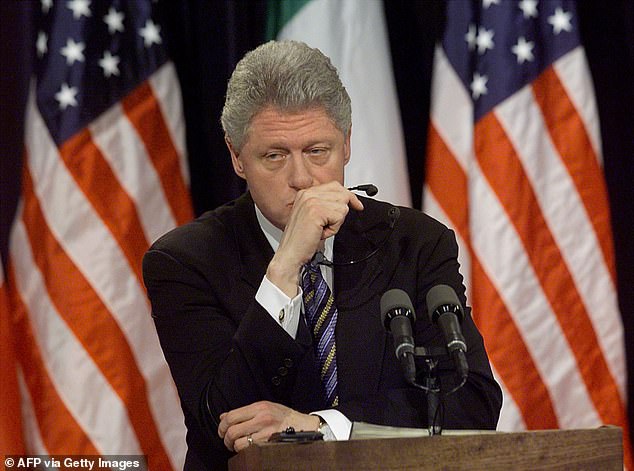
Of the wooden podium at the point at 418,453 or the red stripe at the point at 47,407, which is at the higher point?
the wooden podium at the point at 418,453

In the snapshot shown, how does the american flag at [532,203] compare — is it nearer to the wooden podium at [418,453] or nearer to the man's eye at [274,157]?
the man's eye at [274,157]

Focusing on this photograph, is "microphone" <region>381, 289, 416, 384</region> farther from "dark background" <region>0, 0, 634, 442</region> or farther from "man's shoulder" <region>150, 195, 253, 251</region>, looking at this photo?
"dark background" <region>0, 0, 634, 442</region>

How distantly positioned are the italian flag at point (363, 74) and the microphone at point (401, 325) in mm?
1746

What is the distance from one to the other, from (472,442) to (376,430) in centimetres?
16

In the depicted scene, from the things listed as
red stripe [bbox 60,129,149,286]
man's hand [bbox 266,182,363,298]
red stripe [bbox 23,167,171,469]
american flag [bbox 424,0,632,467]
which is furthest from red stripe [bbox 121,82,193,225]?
man's hand [bbox 266,182,363,298]

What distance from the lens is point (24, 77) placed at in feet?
11.7

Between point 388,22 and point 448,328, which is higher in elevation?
point 388,22

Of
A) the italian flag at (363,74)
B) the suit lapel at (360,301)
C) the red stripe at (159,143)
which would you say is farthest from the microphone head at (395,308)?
the red stripe at (159,143)

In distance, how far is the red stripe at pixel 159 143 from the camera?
3.57 meters

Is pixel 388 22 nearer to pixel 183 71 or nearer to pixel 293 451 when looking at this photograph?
pixel 183 71

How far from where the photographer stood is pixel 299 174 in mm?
2361

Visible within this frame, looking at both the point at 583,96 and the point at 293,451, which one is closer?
the point at 293,451

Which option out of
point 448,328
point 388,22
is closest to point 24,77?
point 388,22

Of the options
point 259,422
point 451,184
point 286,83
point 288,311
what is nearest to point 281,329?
point 288,311
